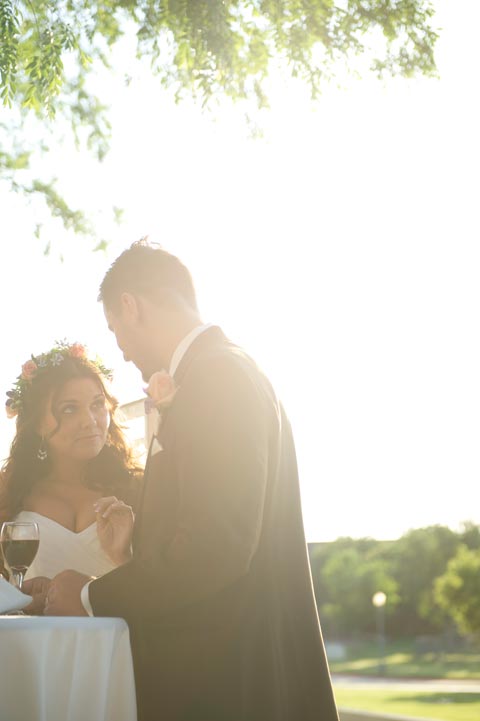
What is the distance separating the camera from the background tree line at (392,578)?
9481 centimetres

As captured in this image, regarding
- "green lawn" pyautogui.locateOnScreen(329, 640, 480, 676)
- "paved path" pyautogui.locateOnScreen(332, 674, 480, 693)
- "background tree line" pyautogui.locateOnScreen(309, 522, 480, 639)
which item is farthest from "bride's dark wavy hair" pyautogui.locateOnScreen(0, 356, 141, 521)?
"green lawn" pyautogui.locateOnScreen(329, 640, 480, 676)

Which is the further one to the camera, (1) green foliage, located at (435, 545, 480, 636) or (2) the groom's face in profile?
(1) green foliage, located at (435, 545, 480, 636)

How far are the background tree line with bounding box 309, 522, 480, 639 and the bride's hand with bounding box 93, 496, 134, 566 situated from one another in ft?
282

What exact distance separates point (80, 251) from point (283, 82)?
2630 millimetres

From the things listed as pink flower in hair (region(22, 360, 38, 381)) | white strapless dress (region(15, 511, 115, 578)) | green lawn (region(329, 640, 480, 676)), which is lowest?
green lawn (region(329, 640, 480, 676))

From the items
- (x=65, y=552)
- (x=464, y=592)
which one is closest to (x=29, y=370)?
(x=65, y=552)

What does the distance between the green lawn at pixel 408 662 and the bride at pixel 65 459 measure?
283 feet

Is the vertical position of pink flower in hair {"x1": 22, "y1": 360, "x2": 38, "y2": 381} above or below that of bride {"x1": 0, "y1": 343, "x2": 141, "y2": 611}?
above

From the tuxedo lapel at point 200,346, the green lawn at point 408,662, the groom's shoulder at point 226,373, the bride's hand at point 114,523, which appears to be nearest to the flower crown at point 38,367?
the bride's hand at point 114,523

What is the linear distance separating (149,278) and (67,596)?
3.15ft

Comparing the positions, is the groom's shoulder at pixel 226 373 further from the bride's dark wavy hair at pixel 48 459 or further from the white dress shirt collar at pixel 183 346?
the bride's dark wavy hair at pixel 48 459

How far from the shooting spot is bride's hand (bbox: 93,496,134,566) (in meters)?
2.94

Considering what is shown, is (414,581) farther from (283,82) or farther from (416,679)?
(283,82)

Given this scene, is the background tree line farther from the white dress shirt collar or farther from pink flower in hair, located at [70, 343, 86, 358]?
the white dress shirt collar
